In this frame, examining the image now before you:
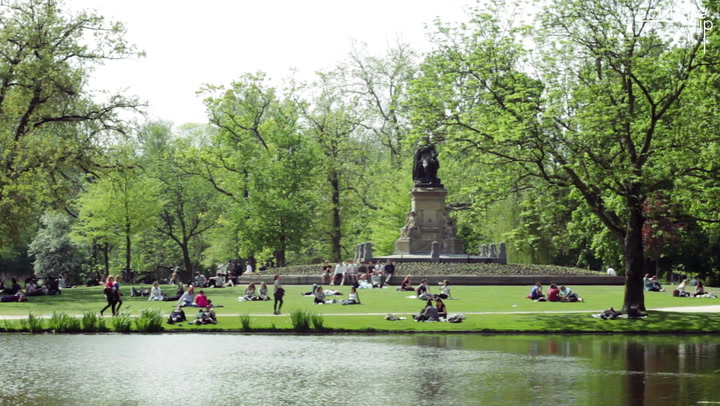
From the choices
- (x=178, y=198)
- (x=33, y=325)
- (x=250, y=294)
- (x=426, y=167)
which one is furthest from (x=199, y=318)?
(x=178, y=198)

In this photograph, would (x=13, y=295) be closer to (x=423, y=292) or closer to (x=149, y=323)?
(x=149, y=323)

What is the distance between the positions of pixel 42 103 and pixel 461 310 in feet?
85.6

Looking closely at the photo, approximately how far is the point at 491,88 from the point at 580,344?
10070 millimetres

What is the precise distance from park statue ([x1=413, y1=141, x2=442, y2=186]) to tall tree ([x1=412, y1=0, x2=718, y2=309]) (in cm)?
2568

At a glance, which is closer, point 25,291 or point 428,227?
point 25,291

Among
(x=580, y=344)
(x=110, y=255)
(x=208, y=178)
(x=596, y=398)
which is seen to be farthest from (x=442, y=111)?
(x=110, y=255)

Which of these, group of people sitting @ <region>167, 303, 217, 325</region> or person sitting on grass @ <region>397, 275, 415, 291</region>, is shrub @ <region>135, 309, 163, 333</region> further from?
person sitting on grass @ <region>397, 275, 415, 291</region>

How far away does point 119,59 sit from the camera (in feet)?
163

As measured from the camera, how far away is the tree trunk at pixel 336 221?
7369cm

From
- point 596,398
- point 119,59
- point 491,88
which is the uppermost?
point 119,59

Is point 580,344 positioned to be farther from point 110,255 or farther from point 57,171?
point 110,255

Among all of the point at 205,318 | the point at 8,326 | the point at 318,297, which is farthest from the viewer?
the point at 318,297

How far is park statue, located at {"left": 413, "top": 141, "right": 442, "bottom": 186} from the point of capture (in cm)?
5891

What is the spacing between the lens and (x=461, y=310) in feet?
116
